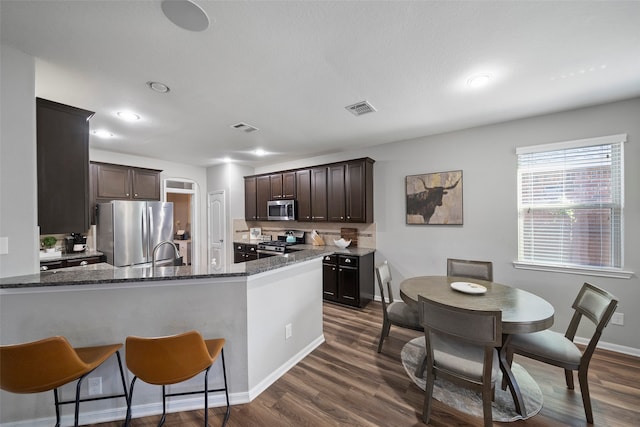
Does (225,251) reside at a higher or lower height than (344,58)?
lower

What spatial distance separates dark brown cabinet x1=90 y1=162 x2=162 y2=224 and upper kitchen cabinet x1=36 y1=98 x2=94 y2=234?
266 cm

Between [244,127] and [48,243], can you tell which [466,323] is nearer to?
[244,127]

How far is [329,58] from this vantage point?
6.16ft

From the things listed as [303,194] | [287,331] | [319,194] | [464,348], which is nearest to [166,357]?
[287,331]

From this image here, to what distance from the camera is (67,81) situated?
2156 mm

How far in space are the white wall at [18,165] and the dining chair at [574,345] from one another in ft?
12.3

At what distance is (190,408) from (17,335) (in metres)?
1.25

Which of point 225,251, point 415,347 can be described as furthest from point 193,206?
point 415,347

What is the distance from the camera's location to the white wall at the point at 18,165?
65.6 inches

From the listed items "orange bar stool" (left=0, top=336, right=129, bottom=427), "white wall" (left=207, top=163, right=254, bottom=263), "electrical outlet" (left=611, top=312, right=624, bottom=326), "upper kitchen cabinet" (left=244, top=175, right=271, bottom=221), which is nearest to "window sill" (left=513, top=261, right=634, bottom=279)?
"electrical outlet" (left=611, top=312, right=624, bottom=326)

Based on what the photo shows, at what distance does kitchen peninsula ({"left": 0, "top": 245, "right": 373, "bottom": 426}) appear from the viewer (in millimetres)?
1630

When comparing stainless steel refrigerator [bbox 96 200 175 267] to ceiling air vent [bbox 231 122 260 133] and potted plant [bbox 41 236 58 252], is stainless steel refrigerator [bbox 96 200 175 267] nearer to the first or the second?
potted plant [bbox 41 236 58 252]

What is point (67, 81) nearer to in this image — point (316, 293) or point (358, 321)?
point (316, 293)

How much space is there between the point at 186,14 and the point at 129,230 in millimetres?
3777
